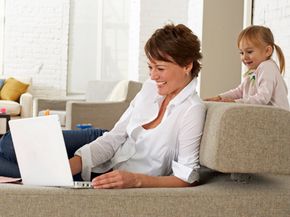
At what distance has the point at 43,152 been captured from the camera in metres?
1.91

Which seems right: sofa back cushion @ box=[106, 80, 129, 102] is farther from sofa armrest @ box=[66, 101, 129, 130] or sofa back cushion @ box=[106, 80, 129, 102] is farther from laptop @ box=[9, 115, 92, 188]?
laptop @ box=[9, 115, 92, 188]

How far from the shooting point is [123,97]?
652 centimetres

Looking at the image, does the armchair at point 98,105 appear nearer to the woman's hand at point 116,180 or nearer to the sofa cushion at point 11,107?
the sofa cushion at point 11,107

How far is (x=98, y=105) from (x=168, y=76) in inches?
150

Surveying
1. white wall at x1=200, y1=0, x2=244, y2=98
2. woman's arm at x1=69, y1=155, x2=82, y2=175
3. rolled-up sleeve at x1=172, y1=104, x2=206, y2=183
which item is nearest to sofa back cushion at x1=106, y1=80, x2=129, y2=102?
white wall at x1=200, y1=0, x2=244, y2=98

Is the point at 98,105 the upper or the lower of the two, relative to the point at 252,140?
lower

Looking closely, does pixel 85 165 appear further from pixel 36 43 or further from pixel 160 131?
pixel 36 43

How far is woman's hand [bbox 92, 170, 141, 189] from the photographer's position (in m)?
1.86

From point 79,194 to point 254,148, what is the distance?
0.49 metres

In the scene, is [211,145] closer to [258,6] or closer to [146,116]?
[146,116]

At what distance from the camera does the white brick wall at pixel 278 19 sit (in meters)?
4.17

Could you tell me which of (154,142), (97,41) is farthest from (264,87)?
(97,41)

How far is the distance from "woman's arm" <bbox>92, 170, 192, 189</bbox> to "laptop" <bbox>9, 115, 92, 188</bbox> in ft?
0.13

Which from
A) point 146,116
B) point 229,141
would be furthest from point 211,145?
point 146,116
